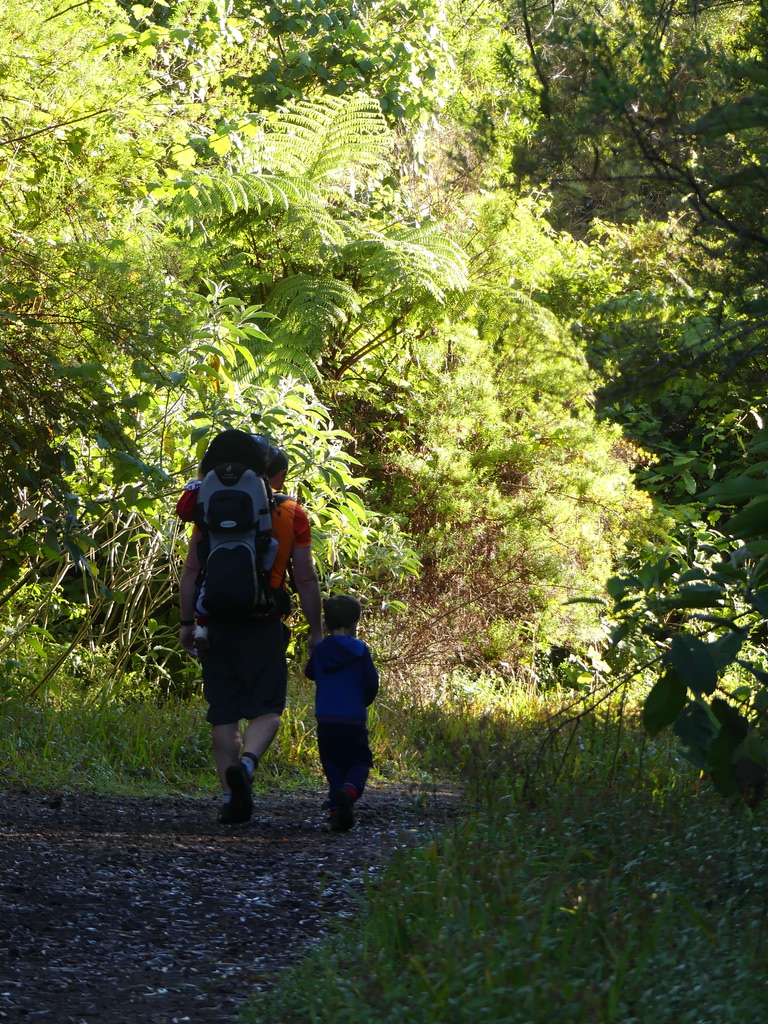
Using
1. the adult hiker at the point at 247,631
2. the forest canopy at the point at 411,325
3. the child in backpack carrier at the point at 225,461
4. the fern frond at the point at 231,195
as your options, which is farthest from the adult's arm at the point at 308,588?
the fern frond at the point at 231,195

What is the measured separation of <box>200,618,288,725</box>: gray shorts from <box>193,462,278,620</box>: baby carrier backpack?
167mm

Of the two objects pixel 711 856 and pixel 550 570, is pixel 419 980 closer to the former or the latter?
pixel 711 856

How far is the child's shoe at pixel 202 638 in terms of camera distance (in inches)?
223

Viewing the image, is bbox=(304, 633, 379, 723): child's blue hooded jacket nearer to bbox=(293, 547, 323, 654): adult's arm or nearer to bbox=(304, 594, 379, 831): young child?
bbox=(304, 594, 379, 831): young child

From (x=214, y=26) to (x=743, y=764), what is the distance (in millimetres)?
9421

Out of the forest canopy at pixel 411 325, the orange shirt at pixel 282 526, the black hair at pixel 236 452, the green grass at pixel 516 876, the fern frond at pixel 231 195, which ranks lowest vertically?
the green grass at pixel 516 876

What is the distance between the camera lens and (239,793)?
5.44 meters

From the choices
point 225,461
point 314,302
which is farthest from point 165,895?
point 314,302

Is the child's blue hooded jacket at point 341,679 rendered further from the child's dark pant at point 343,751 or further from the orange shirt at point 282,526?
the orange shirt at point 282,526

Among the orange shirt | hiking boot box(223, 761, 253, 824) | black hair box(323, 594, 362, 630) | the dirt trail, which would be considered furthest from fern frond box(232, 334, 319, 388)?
hiking boot box(223, 761, 253, 824)

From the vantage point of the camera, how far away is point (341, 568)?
9344 millimetres

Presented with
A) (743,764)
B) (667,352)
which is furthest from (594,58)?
(743,764)

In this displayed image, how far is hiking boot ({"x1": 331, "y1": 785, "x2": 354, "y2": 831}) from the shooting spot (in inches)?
215

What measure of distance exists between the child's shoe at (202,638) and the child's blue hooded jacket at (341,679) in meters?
0.50
